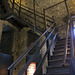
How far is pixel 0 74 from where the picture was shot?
185 inches

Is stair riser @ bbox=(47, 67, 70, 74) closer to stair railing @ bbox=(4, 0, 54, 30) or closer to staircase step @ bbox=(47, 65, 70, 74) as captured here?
staircase step @ bbox=(47, 65, 70, 74)

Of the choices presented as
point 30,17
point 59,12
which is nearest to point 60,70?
point 30,17

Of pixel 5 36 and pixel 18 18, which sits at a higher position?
pixel 18 18

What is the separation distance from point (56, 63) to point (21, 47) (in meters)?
4.00

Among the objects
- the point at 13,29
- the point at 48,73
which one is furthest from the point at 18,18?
the point at 48,73

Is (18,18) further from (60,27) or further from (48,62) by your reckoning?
(48,62)

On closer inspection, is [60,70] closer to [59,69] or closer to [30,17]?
[59,69]

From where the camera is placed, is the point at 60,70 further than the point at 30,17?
No

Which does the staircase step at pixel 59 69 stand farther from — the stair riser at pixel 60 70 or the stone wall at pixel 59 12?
the stone wall at pixel 59 12

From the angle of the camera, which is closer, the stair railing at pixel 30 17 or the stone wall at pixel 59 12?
the stair railing at pixel 30 17

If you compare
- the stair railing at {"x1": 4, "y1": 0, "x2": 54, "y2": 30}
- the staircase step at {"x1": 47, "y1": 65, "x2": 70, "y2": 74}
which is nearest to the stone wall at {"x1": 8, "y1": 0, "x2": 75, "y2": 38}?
the stair railing at {"x1": 4, "y1": 0, "x2": 54, "y2": 30}

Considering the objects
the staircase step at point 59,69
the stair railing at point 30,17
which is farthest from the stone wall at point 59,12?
the staircase step at point 59,69

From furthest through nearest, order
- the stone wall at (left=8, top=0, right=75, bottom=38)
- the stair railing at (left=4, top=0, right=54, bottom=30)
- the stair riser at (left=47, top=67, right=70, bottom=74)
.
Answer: the stone wall at (left=8, top=0, right=75, bottom=38) < the stair railing at (left=4, top=0, right=54, bottom=30) < the stair riser at (left=47, top=67, right=70, bottom=74)

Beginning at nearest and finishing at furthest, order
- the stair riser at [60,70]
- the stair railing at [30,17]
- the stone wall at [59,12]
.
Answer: the stair riser at [60,70] → the stair railing at [30,17] → the stone wall at [59,12]
